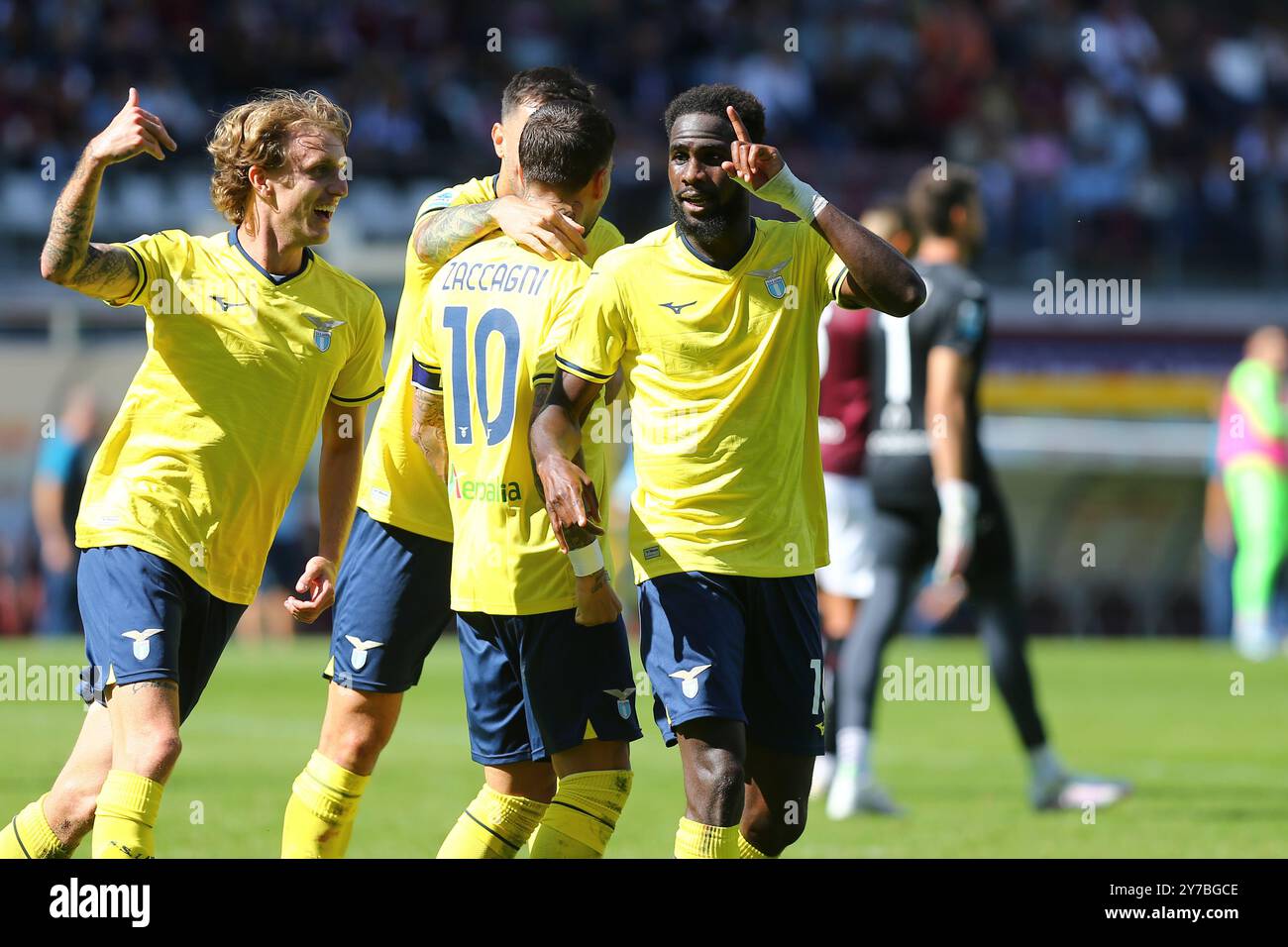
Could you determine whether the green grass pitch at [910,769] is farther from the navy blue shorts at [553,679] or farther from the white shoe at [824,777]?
the navy blue shorts at [553,679]

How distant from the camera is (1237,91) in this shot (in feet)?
82.7

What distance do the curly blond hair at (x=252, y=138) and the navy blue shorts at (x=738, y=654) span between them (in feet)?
5.23

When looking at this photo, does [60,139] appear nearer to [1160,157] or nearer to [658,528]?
[1160,157]

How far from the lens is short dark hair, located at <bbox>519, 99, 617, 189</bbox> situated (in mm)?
4828

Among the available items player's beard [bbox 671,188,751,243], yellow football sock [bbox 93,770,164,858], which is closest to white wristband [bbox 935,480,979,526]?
player's beard [bbox 671,188,751,243]

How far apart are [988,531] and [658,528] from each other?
3.83 metres

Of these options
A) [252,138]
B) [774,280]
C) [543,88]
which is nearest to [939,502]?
[774,280]

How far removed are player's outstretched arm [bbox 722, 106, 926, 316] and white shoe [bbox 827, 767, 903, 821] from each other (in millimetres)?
3640

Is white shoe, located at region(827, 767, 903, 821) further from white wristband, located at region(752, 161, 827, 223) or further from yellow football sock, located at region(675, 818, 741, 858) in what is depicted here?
white wristband, located at region(752, 161, 827, 223)

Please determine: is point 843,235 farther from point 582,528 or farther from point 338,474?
point 338,474

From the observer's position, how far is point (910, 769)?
30.9 feet

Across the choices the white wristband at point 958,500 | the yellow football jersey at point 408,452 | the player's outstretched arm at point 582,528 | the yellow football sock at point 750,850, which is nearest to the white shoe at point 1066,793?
the white wristband at point 958,500

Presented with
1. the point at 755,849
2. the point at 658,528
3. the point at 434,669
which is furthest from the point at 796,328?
the point at 434,669

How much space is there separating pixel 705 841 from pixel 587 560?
0.77 metres
